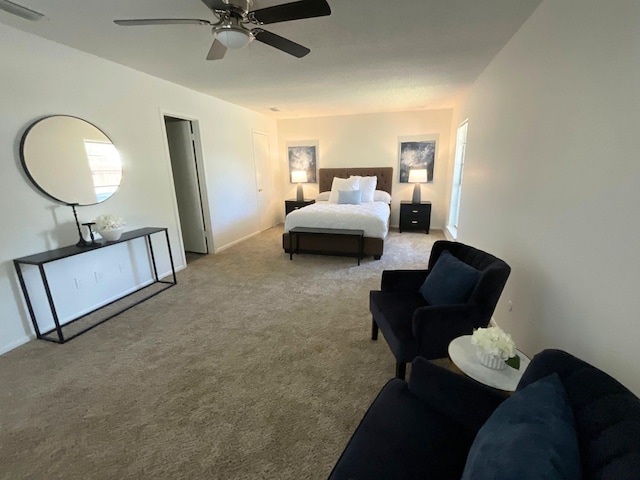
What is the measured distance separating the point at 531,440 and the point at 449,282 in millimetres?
1221

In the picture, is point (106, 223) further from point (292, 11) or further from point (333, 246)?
point (333, 246)

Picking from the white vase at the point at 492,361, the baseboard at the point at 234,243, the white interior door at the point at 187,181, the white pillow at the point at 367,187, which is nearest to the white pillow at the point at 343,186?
the white pillow at the point at 367,187

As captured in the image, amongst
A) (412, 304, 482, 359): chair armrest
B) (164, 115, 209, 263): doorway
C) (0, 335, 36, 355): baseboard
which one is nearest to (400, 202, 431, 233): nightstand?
(164, 115, 209, 263): doorway

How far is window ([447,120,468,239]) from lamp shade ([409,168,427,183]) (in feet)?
2.16

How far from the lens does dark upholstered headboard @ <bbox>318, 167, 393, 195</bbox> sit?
19.9 feet

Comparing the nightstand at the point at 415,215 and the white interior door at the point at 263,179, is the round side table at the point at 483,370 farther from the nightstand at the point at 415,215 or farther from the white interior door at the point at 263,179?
the white interior door at the point at 263,179

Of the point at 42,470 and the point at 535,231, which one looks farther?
the point at 535,231

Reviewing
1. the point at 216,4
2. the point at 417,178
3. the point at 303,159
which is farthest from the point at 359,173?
the point at 216,4

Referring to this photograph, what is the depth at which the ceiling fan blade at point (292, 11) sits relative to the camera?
1.54 meters

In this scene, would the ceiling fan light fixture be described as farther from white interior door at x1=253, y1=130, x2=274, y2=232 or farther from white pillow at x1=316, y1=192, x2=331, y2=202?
white pillow at x1=316, y1=192, x2=331, y2=202

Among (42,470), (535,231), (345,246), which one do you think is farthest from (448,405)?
(345,246)

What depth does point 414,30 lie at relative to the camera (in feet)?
7.46

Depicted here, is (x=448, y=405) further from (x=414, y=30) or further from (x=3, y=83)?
(x=3, y=83)

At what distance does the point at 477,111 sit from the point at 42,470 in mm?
4797
